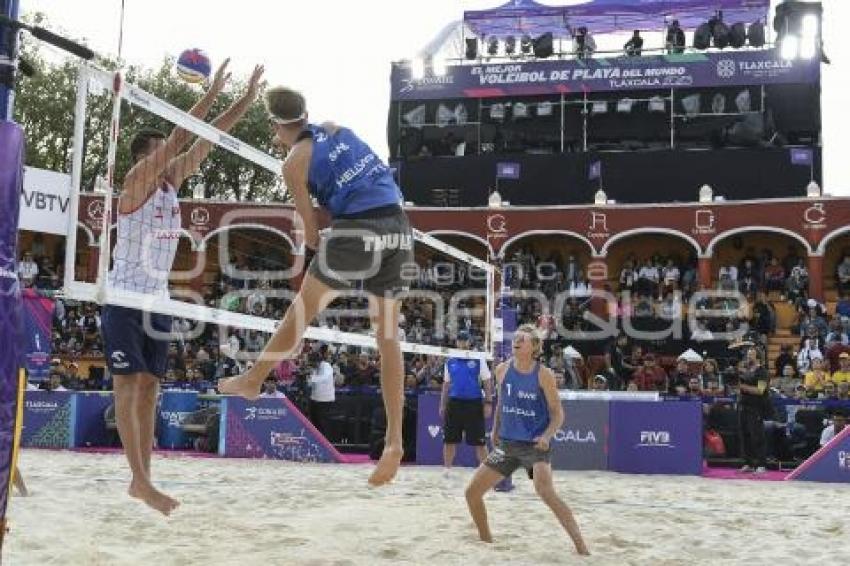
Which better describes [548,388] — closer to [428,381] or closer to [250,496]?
[250,496]

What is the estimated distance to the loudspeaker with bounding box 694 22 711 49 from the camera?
2353 centimetres

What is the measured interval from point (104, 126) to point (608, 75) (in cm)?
1604

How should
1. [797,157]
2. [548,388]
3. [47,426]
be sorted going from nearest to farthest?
1. [548,388]
2. [47,426]
3. [797,157]

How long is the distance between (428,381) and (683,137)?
1175 centimetres

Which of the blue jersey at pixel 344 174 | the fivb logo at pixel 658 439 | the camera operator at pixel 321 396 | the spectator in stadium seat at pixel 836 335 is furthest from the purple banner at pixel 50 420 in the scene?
the spectator in stadium seat at pixel 836 335

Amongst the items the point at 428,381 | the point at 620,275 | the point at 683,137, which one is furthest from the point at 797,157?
the point at 428,381

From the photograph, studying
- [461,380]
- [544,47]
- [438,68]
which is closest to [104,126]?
[438,68]

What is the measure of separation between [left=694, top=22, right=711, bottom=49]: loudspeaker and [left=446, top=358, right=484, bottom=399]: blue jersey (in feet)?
53.9

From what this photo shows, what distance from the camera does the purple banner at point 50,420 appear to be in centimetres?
1275

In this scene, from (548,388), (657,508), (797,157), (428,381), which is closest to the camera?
(548,388)

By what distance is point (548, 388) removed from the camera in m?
6.33

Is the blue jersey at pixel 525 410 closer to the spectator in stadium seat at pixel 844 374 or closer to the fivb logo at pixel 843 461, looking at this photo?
the fivb logo at pixel 843 461

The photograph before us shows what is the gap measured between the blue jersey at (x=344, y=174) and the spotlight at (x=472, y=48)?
22.1 meters

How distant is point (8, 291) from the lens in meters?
3.15
